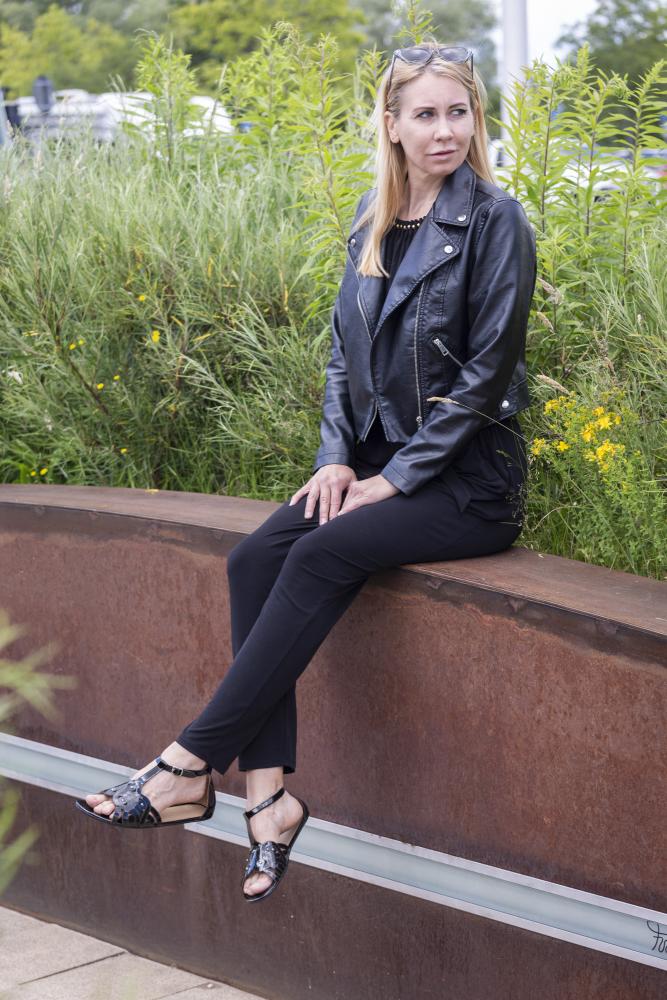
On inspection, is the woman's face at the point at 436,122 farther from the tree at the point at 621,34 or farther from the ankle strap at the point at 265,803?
the tree at the point at 621,34

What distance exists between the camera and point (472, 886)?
2762 millimetres

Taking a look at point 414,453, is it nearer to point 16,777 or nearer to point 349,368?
point 349,368

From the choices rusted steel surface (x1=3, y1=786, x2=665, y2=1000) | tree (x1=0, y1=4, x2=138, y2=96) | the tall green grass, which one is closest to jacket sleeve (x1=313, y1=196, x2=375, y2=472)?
the tall green grass

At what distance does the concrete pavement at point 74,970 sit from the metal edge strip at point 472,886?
43cm

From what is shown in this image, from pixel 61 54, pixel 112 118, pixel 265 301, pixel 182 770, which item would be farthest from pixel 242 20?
pixel 182 770

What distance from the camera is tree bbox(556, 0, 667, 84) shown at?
4194cm

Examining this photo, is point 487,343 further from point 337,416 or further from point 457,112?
point 457,112

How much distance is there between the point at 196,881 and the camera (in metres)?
3.40

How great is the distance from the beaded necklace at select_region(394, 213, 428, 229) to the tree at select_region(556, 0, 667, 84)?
1638 inches

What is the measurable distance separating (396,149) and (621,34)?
151ft

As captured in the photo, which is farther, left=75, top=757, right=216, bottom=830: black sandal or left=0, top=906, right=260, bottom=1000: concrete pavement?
left=0, top=906, right=260, bottom=1000: concrete pavement

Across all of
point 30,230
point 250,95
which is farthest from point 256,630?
point 250,95

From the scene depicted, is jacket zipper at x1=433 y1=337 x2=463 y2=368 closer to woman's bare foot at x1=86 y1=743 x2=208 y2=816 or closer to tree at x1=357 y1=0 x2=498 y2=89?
woman's bare foot at x1=86 y1=743 x2=208 y2=816

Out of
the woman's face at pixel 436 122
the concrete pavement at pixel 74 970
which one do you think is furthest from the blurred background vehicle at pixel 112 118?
the concrete pavement at pixel 74 970
